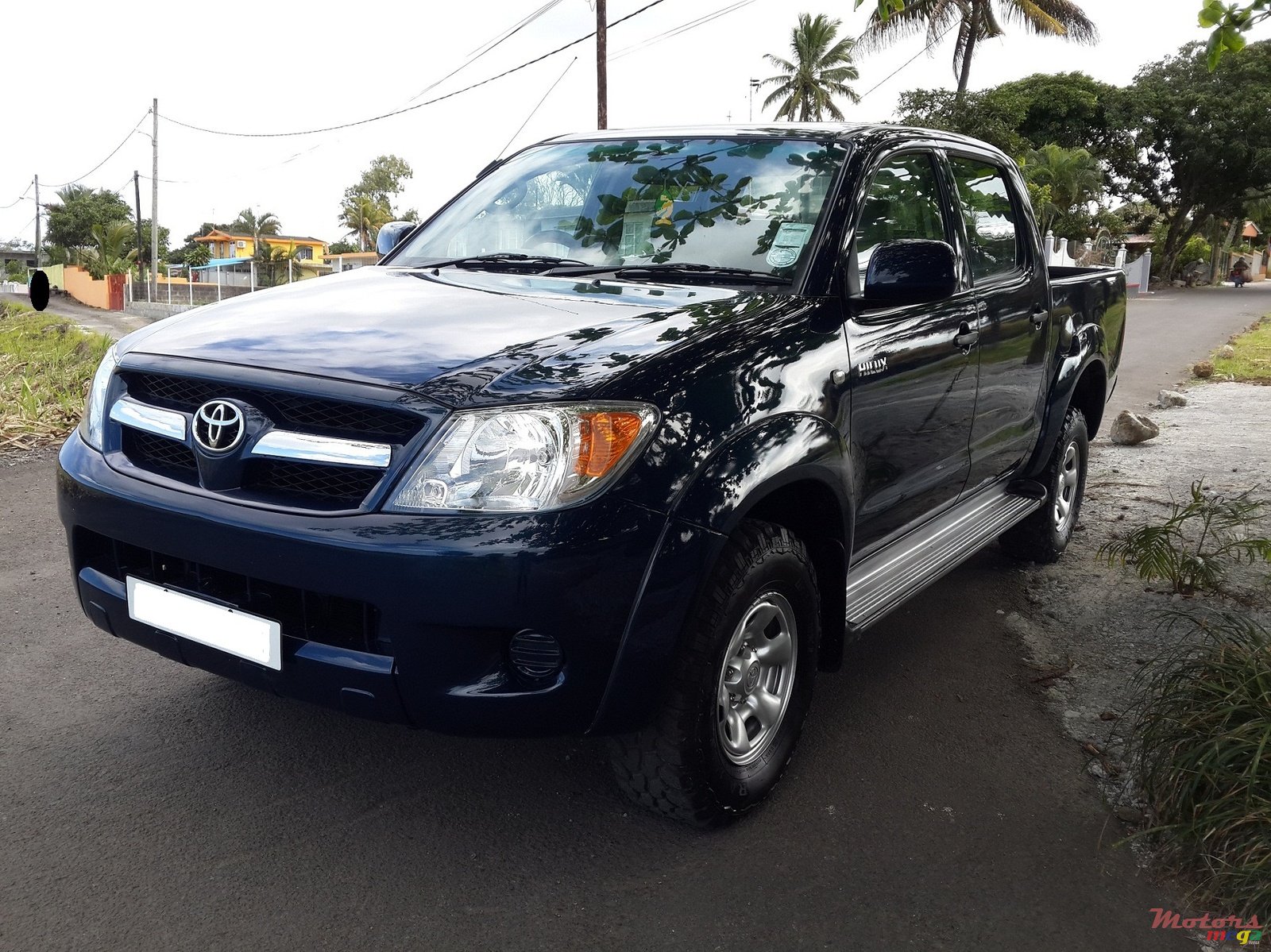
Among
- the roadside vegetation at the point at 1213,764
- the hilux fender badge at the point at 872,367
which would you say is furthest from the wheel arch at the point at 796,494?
the roadside vegetation at the point at 1213,764

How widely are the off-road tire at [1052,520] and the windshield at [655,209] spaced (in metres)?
2.24

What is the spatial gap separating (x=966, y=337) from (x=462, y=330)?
1923 millimetres

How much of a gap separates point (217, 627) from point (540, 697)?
2.60ft

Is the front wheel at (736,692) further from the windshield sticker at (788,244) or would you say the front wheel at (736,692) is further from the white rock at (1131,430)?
the white rock at (1131,430)

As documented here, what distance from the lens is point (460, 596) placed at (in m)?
2.28

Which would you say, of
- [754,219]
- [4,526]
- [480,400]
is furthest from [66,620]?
[754,219]

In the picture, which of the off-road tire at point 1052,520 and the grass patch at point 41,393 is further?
the grass patch at point 41,393

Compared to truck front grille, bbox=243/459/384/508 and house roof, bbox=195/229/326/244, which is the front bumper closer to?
truck front grille, bbox=243/459/384/508

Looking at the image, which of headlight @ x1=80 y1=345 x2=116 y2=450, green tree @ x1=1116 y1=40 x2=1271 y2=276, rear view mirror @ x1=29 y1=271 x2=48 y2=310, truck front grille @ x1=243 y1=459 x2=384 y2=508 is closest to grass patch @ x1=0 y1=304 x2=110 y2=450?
rear view mirror @ x1=29 y1=271 x2=48 y2=310

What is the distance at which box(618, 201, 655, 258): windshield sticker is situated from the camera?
3.46 m

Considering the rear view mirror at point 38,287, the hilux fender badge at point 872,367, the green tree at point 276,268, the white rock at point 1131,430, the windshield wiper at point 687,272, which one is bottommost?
the white rock at point 1131,430

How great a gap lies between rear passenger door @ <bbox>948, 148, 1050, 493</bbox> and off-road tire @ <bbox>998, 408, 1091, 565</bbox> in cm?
32

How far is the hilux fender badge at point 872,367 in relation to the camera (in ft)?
10.3

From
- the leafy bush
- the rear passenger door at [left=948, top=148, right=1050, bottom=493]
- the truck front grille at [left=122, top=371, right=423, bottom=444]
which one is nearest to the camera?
the truck front grille at [left=122, top=371, right=423, bottom=444]
